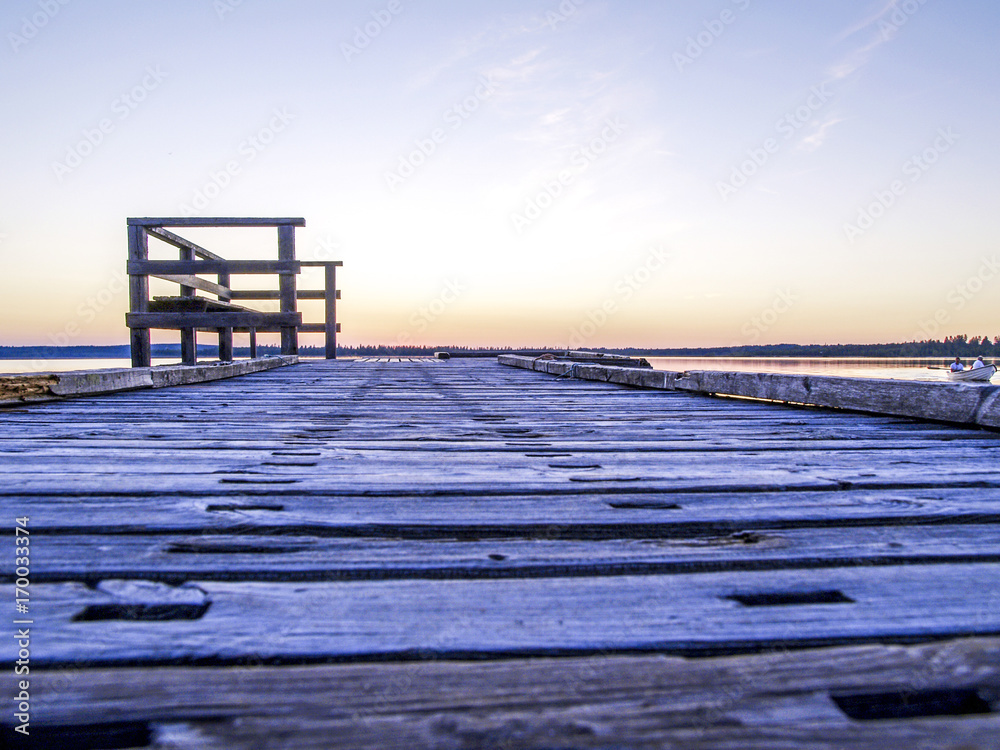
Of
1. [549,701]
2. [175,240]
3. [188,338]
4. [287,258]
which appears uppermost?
[175,240]

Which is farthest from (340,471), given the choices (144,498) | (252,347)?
(252,347)

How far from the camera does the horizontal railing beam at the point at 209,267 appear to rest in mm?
8422

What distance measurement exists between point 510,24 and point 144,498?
619 inches

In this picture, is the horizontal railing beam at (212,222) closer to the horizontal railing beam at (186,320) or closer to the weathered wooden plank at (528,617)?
the horizontal railing beam at (186,320)

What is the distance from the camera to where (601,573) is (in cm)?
96

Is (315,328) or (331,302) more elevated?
(331,302)

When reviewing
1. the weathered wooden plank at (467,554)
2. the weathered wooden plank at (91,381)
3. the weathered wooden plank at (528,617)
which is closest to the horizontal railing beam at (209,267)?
the weathered wooden plank at (91,381)

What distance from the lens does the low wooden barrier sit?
8.55 feet

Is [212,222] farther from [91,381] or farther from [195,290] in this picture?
[91,381]

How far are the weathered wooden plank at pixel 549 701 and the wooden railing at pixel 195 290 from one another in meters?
8.81

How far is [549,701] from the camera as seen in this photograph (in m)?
0.62

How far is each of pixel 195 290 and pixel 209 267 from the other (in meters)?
0.85

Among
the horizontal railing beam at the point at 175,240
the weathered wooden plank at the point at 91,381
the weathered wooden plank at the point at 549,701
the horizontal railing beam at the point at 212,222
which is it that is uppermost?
the horizontal railing beam at the point at 212,222

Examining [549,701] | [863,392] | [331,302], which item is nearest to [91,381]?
[549,701]
